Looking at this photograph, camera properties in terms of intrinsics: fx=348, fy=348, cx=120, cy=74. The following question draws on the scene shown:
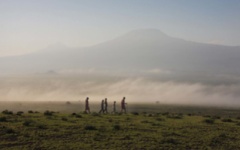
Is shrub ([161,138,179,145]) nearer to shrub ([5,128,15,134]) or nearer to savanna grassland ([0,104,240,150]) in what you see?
savanna grassland ([0,104,240,150])

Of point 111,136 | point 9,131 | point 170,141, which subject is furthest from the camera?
point 111,136

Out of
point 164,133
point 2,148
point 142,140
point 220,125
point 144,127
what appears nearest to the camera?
point 2,148

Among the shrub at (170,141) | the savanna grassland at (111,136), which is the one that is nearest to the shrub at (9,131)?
the savanna grassland at (111,136)

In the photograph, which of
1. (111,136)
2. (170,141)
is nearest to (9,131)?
(111,136)

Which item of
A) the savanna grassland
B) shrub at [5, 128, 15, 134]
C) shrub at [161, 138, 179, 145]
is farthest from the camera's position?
shrub at [5, 128, 15, 134]

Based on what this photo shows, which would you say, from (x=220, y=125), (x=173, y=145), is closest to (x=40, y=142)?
(x=173, y=145)

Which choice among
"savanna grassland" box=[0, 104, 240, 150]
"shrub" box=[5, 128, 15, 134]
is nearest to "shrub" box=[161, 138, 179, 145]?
"savanna grassland" box=[0, 104, 240, 150]

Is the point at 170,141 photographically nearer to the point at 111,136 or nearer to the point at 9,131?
the point at 111,136

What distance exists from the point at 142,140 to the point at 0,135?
32.1ft

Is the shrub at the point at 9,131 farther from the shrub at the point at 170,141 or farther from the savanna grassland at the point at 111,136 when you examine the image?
the shrub at the point at 170,141

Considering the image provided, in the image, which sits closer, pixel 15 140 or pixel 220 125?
pixel 15 140

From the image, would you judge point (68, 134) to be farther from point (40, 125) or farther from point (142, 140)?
point (142, 140)

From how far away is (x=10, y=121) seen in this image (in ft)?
97.4

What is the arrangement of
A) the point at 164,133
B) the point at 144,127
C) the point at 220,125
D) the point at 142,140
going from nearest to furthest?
the point at 142,140 < the point at 164,133 < the point at 144,127 < the point at 220,125
